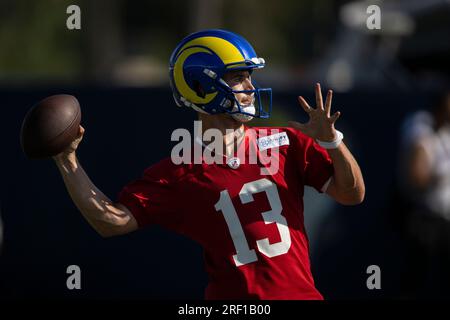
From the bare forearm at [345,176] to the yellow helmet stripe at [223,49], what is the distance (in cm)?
64

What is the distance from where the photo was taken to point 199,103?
4.78m

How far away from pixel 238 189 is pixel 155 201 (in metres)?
0.41

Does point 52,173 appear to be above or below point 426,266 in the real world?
above

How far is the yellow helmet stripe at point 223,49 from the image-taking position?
4.62m

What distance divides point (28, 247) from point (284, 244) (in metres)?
4.26

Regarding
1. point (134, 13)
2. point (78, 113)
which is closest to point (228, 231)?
point (78, 113)

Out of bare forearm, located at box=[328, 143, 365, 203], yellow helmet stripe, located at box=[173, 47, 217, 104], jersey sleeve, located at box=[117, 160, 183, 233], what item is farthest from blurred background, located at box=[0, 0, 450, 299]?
bare forearm, located at box=[328, 143, 365, 203]

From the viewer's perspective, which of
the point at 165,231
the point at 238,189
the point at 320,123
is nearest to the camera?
the point at 320,123

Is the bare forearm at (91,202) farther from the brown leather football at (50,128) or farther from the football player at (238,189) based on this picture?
the brown leather football at (50,128)

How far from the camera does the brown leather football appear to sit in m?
4.53

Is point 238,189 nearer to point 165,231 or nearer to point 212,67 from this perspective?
point 212,67

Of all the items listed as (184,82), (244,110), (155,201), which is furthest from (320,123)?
(155,201)

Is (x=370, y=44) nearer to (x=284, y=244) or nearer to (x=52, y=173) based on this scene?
(x=52, y=173)

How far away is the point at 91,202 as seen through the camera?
14.9ft
